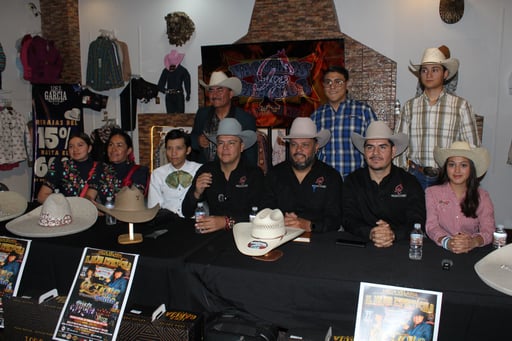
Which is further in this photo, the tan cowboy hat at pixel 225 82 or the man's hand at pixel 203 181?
the tan cowboy hat at pixel 225 82

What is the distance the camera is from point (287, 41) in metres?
6.12

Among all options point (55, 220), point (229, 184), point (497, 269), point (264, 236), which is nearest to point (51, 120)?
point (55, 220)

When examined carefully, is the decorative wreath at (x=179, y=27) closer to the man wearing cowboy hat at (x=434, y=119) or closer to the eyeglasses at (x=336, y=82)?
the eyeglasses at (x=336, y=82)

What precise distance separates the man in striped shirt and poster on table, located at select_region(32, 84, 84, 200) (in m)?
4.97

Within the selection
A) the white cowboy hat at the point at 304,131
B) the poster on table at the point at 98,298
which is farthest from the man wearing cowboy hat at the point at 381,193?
the poster on table at the point at 98,298

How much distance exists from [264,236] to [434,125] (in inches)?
77.4

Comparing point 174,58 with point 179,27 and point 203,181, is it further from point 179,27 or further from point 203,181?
point 203,181

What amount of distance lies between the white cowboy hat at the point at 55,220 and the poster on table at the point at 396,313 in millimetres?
1827

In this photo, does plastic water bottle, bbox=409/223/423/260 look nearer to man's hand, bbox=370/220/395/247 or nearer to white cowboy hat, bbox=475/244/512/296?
man's hand, bbox=370/220/395/247

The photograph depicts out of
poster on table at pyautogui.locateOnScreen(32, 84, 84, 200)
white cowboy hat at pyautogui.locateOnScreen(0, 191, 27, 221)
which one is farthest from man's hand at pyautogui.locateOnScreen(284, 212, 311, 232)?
poster on table at pyautogui.locateOnScreen(32, 84, 84, 200)

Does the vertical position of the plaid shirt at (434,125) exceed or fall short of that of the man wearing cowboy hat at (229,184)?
it exceeds it

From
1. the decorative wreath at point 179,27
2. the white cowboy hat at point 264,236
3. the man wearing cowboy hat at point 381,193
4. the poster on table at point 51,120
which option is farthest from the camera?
the poster on table at point 51,120

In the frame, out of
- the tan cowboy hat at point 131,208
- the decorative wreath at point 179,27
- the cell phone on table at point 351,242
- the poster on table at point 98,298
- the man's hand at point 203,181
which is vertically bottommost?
the poster on table at point 98,298

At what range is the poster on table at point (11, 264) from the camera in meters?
2.36
